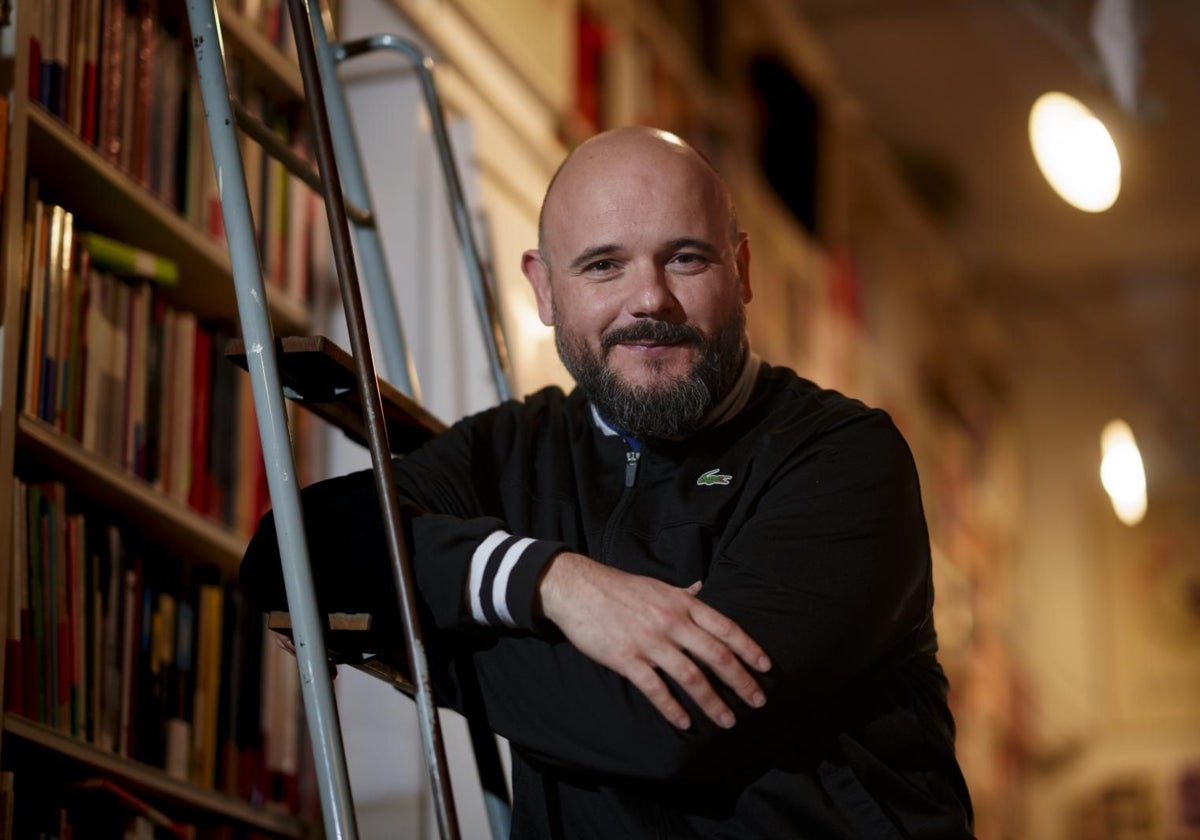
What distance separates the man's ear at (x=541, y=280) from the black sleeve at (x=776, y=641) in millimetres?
423

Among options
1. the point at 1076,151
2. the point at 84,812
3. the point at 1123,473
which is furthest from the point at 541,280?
the point at 1123,473

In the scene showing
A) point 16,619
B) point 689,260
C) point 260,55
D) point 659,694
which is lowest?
point 659,694

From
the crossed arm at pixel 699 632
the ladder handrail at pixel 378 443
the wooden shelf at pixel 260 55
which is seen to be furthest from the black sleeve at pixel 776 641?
the wooden shelf at pixel 260 55

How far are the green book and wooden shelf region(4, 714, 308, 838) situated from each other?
2.21 ft

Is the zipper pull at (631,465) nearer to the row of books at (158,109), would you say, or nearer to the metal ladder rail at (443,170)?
the metal ladder rail at (443,170)

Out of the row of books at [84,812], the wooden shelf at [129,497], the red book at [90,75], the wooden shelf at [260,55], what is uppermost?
the wooden shelf at [260,55]

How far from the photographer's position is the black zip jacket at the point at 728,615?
1610 mm

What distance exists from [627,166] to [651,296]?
165mm

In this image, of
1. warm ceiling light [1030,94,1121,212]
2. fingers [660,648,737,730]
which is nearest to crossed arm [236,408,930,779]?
fingers [660,648,737,730]

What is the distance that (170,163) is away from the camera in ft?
8.37

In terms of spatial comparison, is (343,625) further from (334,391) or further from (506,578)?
(334,391)

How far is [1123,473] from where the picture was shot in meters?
5.87

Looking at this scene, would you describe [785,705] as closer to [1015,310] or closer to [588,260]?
[588,260]

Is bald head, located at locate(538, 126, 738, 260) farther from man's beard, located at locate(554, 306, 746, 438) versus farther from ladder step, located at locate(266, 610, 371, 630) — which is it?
ladder step, located at locate(266, 610, 371, 630)
